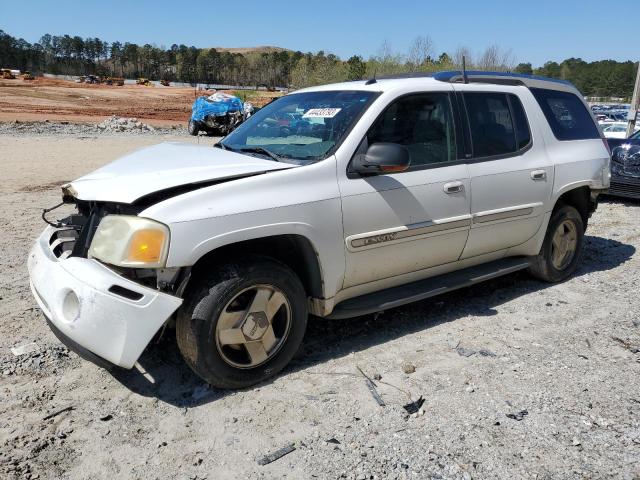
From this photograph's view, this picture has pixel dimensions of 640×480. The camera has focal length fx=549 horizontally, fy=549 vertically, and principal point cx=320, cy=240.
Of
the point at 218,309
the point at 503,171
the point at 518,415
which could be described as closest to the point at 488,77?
the point at 503,171

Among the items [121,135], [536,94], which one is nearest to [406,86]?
[536,94]

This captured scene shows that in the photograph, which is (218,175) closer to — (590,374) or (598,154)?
(590,374)

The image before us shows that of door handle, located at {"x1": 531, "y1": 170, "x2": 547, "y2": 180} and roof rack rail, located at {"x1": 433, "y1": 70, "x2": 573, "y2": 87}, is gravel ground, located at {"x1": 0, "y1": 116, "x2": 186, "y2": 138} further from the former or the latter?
door handle, located at {"x1": 531, "y1": 170, "x2": 547, "y2": 180}

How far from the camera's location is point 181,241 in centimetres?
295

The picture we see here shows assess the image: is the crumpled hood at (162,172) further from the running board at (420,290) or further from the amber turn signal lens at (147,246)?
the running board at (420,290)

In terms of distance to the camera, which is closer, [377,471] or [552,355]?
[377,471]

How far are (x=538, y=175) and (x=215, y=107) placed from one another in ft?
65.3

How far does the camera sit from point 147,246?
2.93 meters

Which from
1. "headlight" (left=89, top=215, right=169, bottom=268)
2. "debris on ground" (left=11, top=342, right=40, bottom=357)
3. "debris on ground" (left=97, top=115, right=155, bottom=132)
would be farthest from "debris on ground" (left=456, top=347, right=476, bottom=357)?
"debris on ground" (left=97, top=115, right=155, bottom=132)

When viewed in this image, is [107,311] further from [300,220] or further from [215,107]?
[215,107]

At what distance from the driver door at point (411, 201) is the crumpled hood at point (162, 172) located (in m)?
0.60

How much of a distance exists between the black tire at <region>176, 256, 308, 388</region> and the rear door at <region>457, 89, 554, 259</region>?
70.5 inches

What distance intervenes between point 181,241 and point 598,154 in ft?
14.4

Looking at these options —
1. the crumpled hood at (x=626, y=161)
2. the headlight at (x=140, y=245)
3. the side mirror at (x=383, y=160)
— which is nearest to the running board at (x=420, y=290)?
the side mirror at (x=383, y=160)
